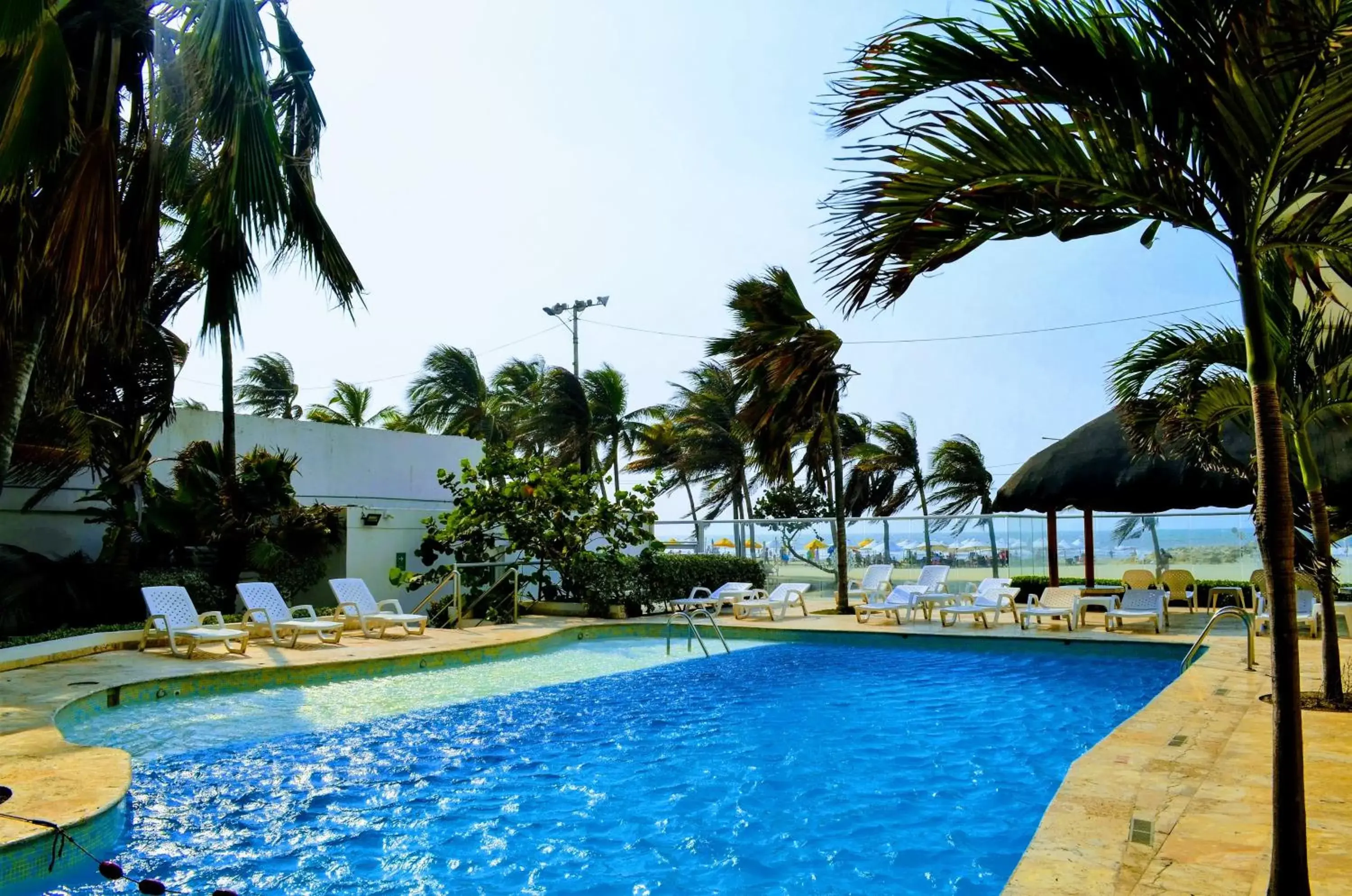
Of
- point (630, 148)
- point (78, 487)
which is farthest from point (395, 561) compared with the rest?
point (630, 148)

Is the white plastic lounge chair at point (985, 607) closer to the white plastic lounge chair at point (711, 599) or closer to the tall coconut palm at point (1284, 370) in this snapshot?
the white plastic lounge chair at point (711, 599)

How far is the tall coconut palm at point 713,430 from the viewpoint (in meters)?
32.3

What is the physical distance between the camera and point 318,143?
920cm

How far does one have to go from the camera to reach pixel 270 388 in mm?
32750

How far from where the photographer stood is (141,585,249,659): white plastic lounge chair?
1077 cm

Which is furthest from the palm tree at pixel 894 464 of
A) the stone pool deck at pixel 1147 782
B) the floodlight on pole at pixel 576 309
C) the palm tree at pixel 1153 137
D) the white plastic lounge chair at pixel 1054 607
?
the palm tree at pixel 1153 137

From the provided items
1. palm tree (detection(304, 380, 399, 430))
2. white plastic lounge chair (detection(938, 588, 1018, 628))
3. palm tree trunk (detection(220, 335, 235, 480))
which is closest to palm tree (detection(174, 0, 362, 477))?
palm tree trunk (detection(220, 335, 235, 480))

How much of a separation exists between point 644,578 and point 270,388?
71.0 ft

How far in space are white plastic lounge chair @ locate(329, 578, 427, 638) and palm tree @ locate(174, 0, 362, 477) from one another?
415cm

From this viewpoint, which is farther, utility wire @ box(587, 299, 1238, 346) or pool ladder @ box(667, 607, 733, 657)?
utility wire @ box(587, 299, 1238, 346)

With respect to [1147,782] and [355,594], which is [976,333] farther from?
[1147,782]

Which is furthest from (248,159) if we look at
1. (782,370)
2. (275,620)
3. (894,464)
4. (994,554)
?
(894,464)

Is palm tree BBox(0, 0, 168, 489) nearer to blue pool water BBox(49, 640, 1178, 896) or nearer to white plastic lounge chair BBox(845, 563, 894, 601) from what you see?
blue pool water BBox(49, 640, 1178, 896)

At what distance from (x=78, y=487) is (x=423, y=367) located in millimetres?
18456
